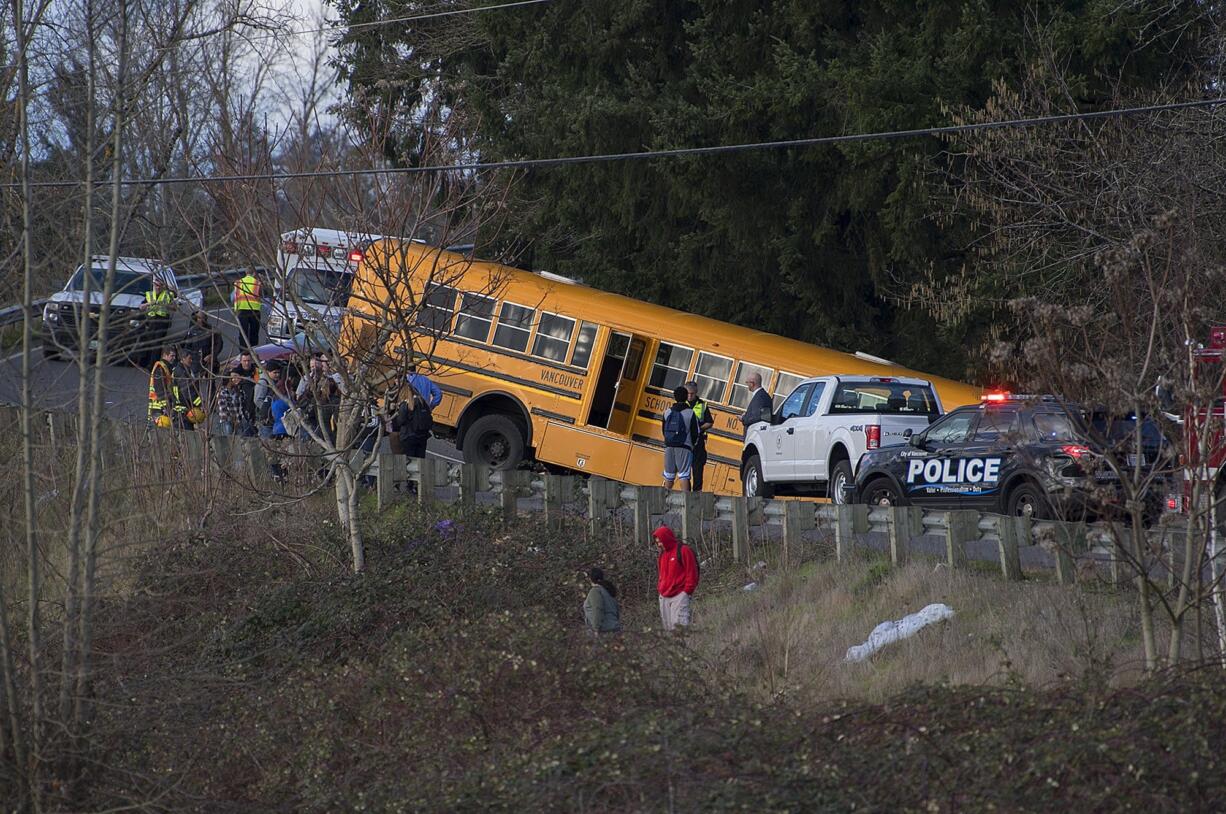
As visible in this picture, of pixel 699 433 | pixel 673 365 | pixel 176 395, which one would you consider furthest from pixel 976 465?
pixel 176 395

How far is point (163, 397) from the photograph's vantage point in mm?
18875

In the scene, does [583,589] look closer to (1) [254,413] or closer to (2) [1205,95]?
(1) [254,413]

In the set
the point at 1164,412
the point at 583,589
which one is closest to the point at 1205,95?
the point at 583,589

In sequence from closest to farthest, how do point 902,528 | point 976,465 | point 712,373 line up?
1. point 902,528
2. point 976,465
3. point 712,373

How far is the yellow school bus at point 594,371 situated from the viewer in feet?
66.5

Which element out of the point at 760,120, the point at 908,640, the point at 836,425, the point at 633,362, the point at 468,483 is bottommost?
the point at 908,640

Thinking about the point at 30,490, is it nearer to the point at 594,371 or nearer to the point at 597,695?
the point at 597,695

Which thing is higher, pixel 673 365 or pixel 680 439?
pixel 673 365

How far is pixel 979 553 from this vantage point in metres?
13.9

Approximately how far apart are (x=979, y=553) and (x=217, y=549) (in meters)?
7.41

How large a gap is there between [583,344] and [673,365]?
1.23m

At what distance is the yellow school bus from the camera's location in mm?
20281

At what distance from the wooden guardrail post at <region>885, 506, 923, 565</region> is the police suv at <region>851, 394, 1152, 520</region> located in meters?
0.99

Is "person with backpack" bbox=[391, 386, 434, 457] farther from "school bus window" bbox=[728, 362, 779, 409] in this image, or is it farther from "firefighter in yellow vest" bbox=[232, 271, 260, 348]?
"school bus window" bbox=[728, 362, 779, 409]
